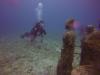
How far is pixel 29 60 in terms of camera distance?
8508 mm

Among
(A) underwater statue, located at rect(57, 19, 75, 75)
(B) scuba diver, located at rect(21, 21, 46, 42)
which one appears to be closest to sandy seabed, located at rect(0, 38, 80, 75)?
(B) scuba diver, located at rect(21, 21, 46, 42)

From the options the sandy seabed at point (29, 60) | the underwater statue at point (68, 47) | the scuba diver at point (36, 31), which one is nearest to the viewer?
the underwater statue at point (68, 47)

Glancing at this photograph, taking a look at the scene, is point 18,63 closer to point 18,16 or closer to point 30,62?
point 30,62

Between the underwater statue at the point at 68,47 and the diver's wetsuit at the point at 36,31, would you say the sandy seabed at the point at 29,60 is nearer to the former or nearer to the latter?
the diver's wetsuit at the point at 36,31

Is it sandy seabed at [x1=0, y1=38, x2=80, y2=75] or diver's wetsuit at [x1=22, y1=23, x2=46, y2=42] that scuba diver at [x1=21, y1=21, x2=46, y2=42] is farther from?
sandy seabed at [x1=0, y1=38, x2=80, y2=75]

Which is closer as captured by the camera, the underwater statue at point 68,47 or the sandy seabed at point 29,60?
the underwater statue at point 68,47

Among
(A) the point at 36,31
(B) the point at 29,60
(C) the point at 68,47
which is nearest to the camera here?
(C) the point at 68,47

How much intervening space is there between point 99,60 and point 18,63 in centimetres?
517

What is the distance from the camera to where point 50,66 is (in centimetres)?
766

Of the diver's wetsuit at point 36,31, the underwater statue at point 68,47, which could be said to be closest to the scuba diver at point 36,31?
the diver's wetsuit at point 36,31

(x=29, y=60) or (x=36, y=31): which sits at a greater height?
(x=36, y=31)

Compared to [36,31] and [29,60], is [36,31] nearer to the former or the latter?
[36,31]

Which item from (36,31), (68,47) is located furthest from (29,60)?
(68,47)

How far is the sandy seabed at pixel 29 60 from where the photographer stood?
7.15 meters
